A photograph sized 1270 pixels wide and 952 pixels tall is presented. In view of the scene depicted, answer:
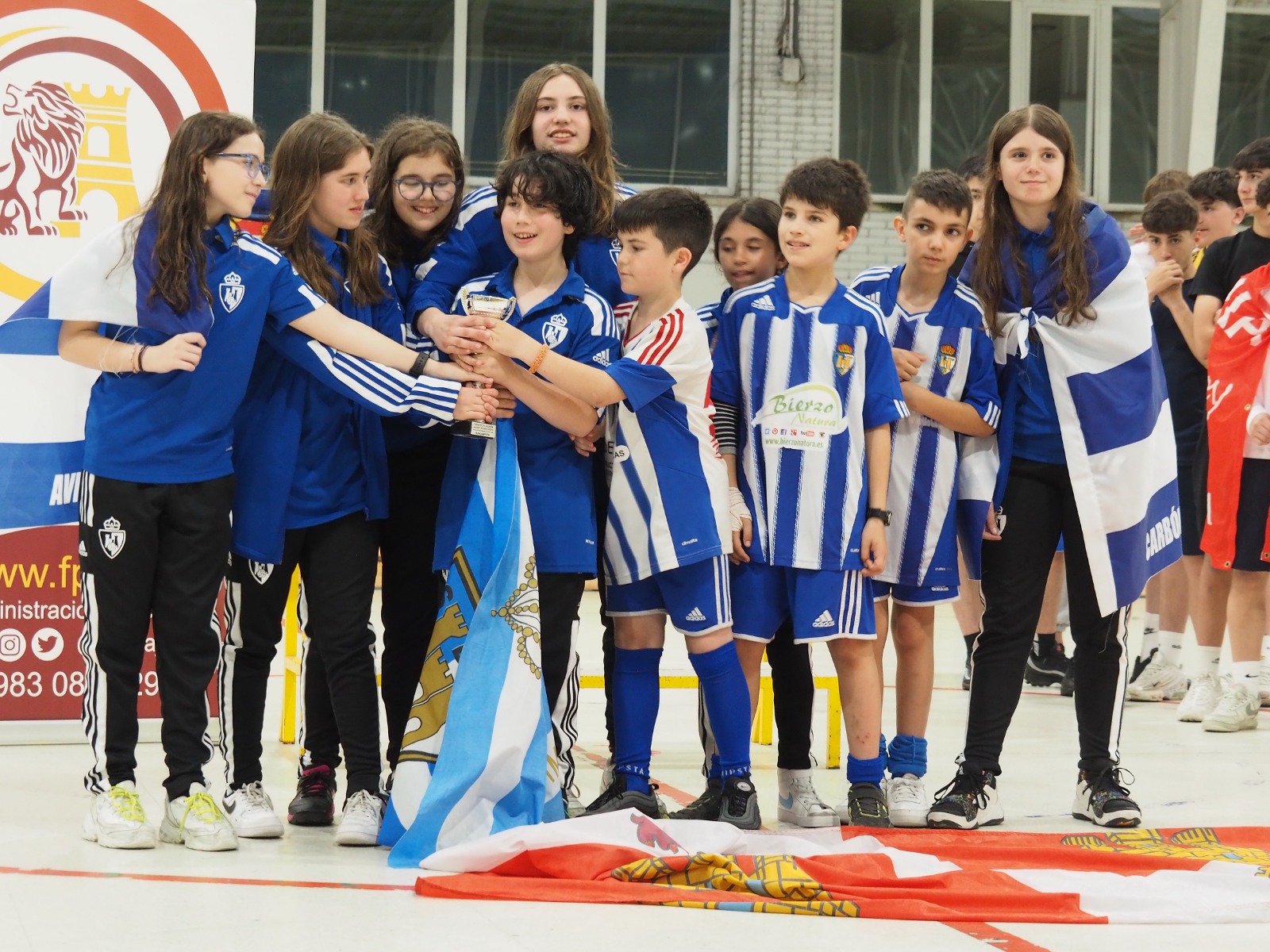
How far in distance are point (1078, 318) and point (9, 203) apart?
298 cm

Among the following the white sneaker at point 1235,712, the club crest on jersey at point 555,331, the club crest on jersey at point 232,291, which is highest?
the club crest on jersey at point 232,291

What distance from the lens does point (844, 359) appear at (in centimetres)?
321

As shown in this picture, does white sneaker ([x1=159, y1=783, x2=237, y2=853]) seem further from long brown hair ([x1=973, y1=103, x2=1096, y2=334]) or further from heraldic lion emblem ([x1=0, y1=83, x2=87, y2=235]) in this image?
long brown hair ([x1=973, y1=103, x2=1096, y2=334])

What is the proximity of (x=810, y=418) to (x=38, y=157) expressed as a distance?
8.01 feet

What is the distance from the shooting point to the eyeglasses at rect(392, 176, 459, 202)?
3.26m

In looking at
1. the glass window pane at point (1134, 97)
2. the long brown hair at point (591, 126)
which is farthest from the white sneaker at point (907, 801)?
the glass window pane at point (1134, 97)

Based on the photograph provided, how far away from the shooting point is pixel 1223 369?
189 inches

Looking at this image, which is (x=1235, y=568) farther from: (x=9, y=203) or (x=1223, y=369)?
(x=9, y=203)

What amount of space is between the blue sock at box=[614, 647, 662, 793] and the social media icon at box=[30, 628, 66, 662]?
198cm

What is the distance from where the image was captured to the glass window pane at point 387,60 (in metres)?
10.6

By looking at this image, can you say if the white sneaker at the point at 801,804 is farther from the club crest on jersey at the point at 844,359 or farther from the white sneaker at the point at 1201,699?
the white sneaker at the point at 1201,699

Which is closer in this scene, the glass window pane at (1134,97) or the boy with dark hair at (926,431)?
the boy with dark hair at (926,431)

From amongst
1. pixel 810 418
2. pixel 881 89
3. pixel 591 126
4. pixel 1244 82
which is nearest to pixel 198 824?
pixel 810 418

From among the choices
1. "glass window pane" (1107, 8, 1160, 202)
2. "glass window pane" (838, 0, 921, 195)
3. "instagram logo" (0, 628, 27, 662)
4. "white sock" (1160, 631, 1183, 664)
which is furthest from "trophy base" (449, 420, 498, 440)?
"glass window pane" (1107, 8, 1160, 202)
